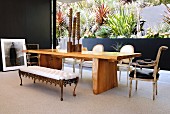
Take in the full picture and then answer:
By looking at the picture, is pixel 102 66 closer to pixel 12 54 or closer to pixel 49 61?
pixel 49 61

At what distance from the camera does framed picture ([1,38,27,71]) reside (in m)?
5.29

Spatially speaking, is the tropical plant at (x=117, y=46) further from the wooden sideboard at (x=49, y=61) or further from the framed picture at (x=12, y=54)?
the framed picture at (x=12, y=54)

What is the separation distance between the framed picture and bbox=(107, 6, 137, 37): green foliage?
3.33m

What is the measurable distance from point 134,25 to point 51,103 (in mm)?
4613

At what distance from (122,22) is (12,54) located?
397cm

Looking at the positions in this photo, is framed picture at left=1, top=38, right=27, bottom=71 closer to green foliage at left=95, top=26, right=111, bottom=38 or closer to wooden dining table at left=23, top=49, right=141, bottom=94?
wooden dining table at left=23, top=49, right=141, bottom=94

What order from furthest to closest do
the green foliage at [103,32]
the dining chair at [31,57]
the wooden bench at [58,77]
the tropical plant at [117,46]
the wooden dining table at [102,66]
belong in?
the green foliage at [103,32] → the tropical plant at [117,46] → the dining chair at [31,57] → the wooden dining table at [102,66] → the wooden bench at [58,77]

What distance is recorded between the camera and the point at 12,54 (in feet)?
17.9

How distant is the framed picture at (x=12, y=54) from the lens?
17.3 ft

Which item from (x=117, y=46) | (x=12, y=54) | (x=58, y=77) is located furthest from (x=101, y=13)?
(x=58, y=77)

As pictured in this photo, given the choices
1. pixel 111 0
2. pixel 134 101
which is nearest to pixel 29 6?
pixel 111 0

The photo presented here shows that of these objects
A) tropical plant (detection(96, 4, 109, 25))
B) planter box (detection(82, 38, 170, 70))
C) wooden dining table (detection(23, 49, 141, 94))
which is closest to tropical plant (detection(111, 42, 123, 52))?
planter box (detection(82, 38, 170, 70))

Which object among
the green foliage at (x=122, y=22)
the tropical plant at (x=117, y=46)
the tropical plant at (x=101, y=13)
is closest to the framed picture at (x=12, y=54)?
the tropical plant at (x=117, y=46)

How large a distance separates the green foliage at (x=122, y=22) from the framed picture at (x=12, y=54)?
3330 millimetres
